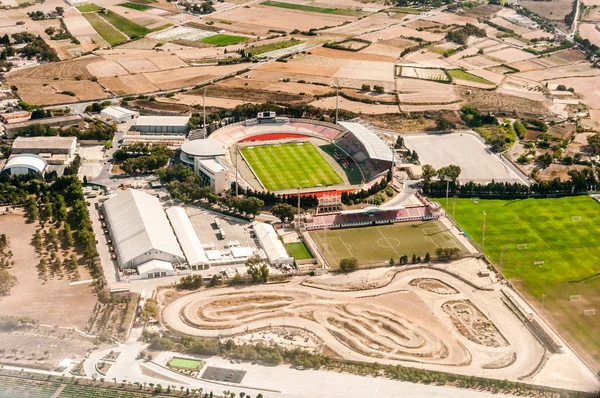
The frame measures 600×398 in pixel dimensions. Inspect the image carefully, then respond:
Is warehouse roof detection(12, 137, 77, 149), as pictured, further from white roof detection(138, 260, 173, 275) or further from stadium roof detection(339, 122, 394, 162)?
stadium roof detection(339, 122, 394, 162)

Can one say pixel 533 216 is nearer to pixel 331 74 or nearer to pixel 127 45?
pixel 331 74

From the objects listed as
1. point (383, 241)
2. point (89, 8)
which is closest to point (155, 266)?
point (383, 241)

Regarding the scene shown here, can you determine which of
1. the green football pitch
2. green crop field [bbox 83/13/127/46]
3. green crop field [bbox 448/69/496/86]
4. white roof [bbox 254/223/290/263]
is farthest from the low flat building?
green crop field [bbox 448/69/496/86]

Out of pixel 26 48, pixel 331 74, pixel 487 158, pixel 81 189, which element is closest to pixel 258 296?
pixel 81 189

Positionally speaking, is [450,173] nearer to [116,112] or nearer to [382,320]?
[382,320]

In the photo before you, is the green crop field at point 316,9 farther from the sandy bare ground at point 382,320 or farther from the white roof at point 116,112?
the sandy bare ground at point 382,320

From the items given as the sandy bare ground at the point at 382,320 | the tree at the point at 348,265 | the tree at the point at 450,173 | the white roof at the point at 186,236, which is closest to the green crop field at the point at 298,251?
the tree at the point at 348,265
